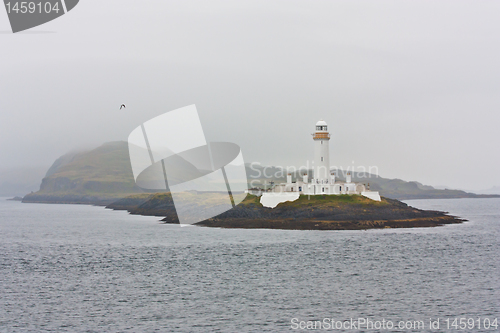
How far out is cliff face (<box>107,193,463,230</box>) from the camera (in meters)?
65.4

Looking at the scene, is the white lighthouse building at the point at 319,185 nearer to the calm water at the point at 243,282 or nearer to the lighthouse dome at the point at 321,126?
the lighthouse dome at the point at 321,126

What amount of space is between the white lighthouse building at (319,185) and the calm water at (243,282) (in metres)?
17.0

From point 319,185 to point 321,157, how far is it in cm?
422

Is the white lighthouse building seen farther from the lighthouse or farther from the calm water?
the calm water

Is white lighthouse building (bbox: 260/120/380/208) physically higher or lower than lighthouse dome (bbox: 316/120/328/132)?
lower

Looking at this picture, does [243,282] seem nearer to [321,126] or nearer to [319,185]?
[319,185]

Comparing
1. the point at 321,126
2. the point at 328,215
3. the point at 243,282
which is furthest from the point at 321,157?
the point at 243,282

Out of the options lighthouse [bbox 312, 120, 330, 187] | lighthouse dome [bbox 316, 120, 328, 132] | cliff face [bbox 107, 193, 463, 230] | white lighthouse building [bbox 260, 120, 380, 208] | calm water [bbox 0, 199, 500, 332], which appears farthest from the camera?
lighthouse dome [bbox 316, 120, 328, 132]

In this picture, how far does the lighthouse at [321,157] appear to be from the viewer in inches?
2970

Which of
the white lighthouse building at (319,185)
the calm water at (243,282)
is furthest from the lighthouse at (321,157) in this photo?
the calm water at (243,282)

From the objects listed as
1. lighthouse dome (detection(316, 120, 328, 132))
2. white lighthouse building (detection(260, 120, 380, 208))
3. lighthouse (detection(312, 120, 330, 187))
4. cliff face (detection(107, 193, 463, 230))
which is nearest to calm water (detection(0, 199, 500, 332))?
cliff face (detection(107, 193, 463, 230))

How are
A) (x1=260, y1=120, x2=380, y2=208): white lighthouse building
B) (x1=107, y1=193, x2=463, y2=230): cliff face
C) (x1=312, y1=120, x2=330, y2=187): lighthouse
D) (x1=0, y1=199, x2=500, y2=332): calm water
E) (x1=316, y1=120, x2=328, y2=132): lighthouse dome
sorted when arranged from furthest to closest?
(x1=316, y1=120, x2=328, y2=132): lighthouse dome, (x1=312, y1=120, x2=330, y2=187): lighthouse, (x1=260, y1=120, x2=380, y2=208): white lighthouse building, (x1=107, y1=193, x2=463, y2=230): cliff face, (x1=0, y1=199, x2=500, y2=332): calm water

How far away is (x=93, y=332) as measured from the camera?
23.4 metres

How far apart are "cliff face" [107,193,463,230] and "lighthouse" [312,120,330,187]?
391 centimetres
